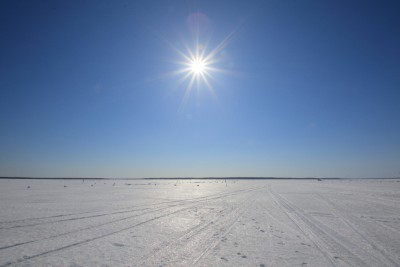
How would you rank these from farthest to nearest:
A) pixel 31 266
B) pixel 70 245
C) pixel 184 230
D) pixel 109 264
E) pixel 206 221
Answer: pixel 206 221 < pixel 184 230 < pixel 70 245 < pixel 109 264 < pixel 31 266

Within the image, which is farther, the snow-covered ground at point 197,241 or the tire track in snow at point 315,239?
the tire track in snow at point 315,239

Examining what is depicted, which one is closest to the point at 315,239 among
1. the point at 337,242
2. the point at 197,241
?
the point at 337,242

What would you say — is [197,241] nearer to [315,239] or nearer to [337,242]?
[315,239]

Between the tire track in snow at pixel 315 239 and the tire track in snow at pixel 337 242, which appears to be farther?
the tire track in snow at pixel 315 239

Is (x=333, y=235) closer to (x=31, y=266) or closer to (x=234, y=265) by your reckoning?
(x=234, y=265)

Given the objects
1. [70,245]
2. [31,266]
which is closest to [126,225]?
[70,245]

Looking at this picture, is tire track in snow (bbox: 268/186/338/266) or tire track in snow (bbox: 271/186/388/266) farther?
tire track in snow (bbox: 268/186/338/266)

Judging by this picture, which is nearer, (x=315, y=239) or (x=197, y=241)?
(x=197, y=241)

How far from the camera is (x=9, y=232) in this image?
618cm

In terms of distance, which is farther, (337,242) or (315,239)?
(315,239)

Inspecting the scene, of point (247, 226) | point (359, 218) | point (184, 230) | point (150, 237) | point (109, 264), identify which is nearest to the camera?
point (109, 264)

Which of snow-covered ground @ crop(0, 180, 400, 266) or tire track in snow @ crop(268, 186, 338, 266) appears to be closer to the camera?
snow-covered ground @ crop(0, 180, 400, 266)

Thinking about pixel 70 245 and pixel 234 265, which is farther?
pixel 70 245

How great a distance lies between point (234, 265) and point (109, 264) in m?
2.31
